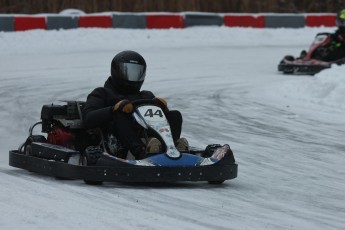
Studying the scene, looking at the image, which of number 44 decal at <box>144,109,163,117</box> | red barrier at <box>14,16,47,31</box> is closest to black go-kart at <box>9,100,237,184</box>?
number 44 decal at <box>144,109,163,117</box>

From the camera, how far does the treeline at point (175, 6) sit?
64.6 ft

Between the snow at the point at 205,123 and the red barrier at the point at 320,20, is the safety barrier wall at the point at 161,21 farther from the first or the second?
the snow at the point at 205,123

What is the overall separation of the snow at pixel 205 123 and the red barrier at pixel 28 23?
0.63ft

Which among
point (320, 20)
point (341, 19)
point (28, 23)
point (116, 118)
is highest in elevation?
point (116, 118)

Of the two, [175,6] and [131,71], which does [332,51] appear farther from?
[131,71]

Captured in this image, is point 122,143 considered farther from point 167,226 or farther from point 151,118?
point 167,226

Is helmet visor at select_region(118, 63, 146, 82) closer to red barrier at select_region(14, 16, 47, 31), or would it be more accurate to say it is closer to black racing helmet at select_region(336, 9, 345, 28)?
black racing helmet at select_region(336, 9, 345, 28)

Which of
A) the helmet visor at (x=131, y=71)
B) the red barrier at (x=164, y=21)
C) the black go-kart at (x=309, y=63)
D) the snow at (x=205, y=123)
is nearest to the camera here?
the snow at (x=205, y=123)

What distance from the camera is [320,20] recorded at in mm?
22047

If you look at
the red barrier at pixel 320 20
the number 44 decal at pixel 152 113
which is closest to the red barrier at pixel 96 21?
the red barrier at pixel 320 20

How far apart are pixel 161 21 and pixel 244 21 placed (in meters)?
2.09

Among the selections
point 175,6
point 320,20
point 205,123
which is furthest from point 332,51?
point 320,20

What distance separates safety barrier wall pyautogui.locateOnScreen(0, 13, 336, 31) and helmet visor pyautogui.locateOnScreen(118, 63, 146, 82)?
Answer: 11.5m

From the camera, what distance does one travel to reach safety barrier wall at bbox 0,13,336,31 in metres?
18.5
